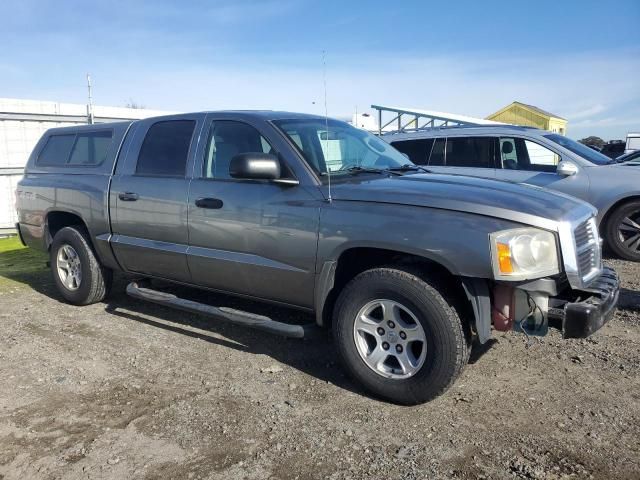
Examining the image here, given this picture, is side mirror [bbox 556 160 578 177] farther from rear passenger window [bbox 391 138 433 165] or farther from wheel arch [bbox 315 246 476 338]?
wheel arch [bbox 315 246 476 338]

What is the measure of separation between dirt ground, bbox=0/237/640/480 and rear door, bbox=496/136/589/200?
299 cm

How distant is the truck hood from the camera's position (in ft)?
10.5

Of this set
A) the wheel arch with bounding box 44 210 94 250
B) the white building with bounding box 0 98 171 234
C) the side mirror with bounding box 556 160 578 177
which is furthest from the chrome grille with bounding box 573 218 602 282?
the white building with bounding box 0 98 171 234

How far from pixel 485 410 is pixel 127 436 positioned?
2.14m

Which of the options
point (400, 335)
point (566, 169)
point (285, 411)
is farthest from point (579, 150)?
point (285, 411)

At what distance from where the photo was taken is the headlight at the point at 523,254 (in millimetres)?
3092

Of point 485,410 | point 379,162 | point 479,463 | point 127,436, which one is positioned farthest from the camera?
point 379,162

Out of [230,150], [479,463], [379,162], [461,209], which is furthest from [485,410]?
[230,150]

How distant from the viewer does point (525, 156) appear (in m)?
8.04

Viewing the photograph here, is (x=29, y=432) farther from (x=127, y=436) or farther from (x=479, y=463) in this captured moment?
(x=479, y=463)

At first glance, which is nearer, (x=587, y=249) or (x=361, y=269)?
(x=587, y=249)

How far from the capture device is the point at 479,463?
284cm

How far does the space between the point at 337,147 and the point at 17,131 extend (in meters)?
10.9

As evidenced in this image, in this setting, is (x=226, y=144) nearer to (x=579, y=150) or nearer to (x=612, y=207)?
(x=612, y=207)
